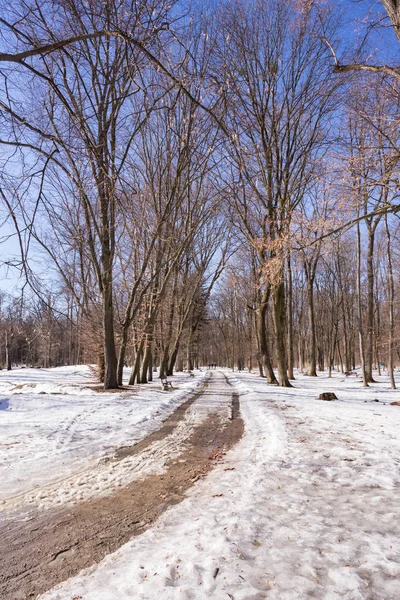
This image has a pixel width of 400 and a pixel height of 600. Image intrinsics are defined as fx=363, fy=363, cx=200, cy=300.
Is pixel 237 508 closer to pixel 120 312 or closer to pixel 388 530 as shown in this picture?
pixel 388 530

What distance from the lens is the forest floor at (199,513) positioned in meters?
2.18

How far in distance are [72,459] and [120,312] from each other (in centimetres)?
1533

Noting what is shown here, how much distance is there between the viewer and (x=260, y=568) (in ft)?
7.50

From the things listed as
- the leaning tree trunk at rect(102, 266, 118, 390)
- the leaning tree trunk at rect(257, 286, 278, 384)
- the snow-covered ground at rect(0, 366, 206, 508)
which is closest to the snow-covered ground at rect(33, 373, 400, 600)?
the snow-covered ground at rect(0, 366, 206, 508)

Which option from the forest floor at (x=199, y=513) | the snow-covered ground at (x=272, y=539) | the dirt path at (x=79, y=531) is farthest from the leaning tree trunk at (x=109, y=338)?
the snow-covered ground at (x=272, y=539)

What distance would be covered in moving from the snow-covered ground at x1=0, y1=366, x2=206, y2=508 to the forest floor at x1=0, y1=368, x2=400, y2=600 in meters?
0.03

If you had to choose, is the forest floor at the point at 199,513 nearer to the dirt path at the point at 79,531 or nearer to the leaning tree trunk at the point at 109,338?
the dirt path at the point at 79,531

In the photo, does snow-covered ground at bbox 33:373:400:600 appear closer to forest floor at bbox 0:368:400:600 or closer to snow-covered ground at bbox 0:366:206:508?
forest floor at bbox 0:368:400:600

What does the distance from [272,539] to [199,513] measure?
0.75 metres

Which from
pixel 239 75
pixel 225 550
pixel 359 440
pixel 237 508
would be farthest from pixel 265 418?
pixel 239 75

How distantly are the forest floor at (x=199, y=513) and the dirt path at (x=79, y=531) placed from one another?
12 millimetres

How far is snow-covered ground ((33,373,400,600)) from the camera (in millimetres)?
2102

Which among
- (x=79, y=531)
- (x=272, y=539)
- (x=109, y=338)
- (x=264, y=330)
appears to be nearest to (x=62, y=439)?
(x=79, y=531)

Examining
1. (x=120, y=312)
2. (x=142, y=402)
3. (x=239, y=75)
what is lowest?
(x=142, y=402)
